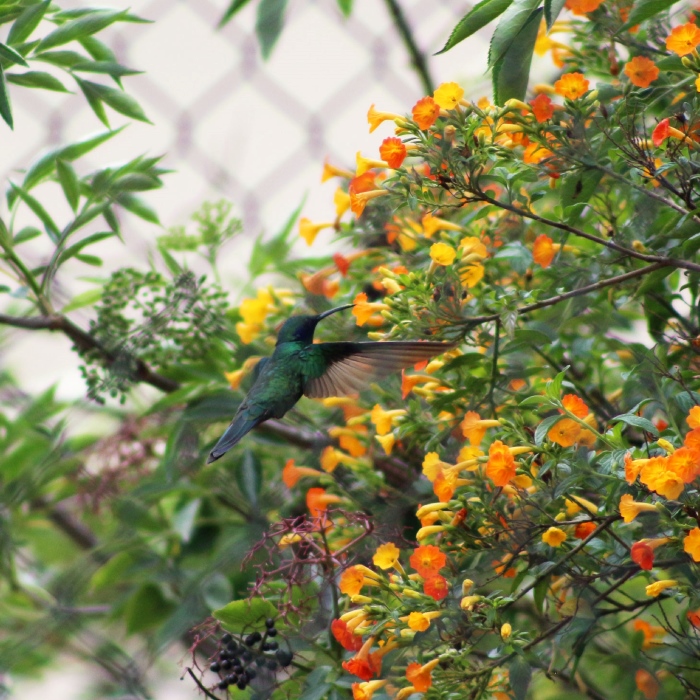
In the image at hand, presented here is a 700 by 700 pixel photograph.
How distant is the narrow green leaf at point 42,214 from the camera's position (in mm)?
1566

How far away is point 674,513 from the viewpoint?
1.07 metres

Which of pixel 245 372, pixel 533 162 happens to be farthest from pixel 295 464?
pixel 533 162

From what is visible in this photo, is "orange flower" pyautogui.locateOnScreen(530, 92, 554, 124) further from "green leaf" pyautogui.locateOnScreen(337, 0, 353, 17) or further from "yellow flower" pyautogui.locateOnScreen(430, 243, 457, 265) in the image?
"green leaf" pyautogui.locateOnScreen(337, 0, 353, 17)

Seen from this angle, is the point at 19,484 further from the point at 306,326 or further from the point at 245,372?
the point at 306,326

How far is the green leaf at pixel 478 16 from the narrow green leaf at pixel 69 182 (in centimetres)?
72

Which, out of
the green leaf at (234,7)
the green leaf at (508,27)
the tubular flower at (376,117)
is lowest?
the green leaf at (508,27)

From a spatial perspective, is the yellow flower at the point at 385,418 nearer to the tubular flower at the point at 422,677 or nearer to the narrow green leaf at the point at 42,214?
the tubular flower at the point at 422,677

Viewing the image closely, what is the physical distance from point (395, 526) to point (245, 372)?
0.47 meters

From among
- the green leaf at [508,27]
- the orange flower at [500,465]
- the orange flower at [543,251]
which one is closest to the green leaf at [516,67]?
the green leaf at [508,27]

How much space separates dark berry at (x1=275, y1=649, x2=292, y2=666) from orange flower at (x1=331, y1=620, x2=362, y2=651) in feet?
0.31

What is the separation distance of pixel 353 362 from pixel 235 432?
237 millimetres

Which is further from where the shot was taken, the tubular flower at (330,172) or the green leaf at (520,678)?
the tubular flower at (330,172)

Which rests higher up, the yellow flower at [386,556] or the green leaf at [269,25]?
the green leaf at [269,25]

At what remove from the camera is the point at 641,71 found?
1232 millimetres
